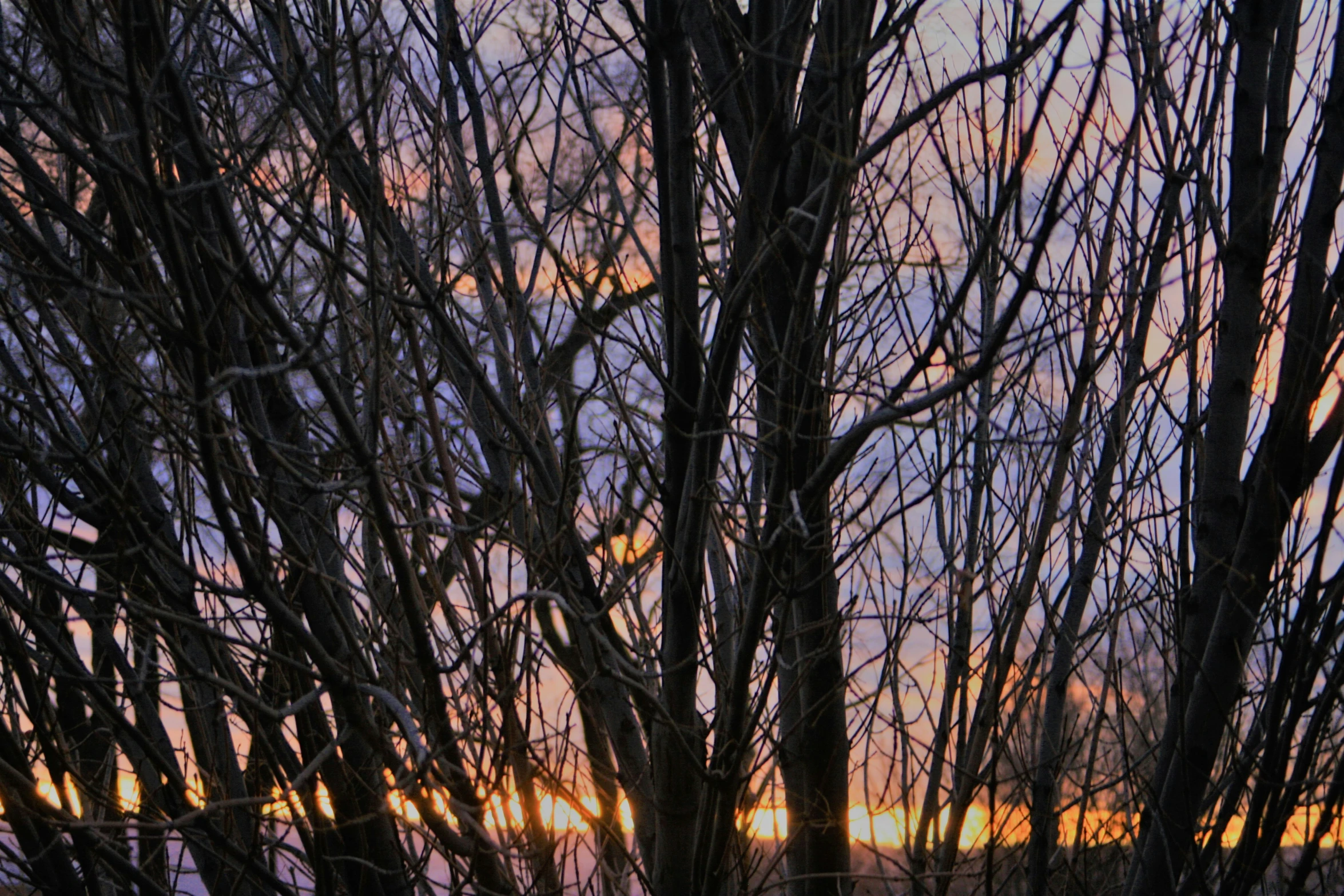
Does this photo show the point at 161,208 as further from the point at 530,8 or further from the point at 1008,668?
the point at 530,8

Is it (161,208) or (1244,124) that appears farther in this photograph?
(1244,124)

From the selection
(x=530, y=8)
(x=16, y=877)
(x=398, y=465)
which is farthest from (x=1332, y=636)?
(x=530, y=8)

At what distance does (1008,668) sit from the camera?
313 centimetres

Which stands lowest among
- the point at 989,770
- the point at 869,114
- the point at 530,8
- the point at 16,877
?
the point at 16,877

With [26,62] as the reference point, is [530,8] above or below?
above

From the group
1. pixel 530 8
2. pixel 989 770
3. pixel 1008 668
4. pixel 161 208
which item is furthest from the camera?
pixel 530 8

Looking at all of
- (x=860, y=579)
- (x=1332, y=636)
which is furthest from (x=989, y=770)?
(x=1332, y=636)

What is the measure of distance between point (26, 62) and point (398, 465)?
4.35ft

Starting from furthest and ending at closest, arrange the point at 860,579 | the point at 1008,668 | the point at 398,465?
the point at 860,579 → the point at 1008,668 → the point at 398,465

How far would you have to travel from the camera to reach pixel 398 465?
106 inches

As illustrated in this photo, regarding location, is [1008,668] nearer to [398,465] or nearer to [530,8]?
[398,465]

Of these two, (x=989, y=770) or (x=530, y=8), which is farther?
(x=530, y=8)

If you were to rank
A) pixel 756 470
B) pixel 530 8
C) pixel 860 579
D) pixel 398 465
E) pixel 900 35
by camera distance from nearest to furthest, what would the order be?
1. pixel 900 35
2. pixel 398 465
3. pixel 860 579
4. pixel 756 470
5. pixel 530 8

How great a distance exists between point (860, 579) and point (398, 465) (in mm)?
1436
